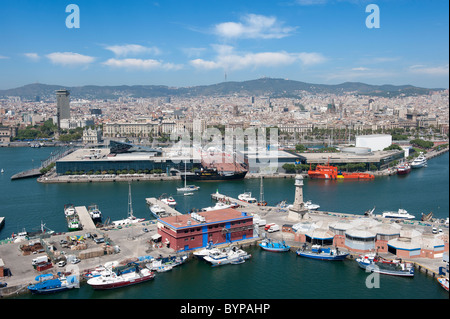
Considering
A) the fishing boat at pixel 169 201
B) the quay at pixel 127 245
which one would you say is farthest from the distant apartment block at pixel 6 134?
the quay at pixel 127 245

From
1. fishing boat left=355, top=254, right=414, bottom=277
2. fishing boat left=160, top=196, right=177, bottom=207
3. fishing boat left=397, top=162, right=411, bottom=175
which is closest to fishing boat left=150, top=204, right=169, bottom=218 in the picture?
fishing boat left=160, top=196, right=177, bottom=207

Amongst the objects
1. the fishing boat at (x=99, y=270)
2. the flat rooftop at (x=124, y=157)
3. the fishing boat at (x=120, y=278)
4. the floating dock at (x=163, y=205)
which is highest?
the flat rooftop at (x=124, y=157)

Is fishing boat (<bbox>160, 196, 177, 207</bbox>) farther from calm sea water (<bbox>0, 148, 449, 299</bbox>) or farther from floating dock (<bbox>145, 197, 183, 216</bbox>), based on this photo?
calm sea water (<bbox>0, 148, 449, 299</bbox>)

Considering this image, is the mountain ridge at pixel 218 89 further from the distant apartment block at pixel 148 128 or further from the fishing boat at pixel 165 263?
the fishing boat at pixel 165 263

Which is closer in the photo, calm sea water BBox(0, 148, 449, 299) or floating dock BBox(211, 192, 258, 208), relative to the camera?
calm sea water BBox(0, 148, 449, 299)
